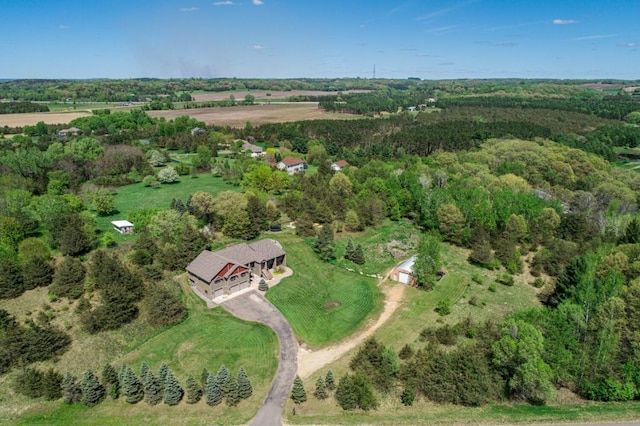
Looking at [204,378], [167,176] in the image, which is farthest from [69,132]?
[204,378]

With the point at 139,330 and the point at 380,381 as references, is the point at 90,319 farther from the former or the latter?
the point at 380,381

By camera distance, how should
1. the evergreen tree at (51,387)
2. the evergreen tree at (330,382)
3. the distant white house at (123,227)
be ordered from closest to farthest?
the evergreen tree at (51,387), the evergreen tree at (330,382), the distant white house at (123,227)

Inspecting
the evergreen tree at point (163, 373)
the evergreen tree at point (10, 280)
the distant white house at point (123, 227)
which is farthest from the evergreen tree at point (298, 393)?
the distant white house at point (123, 227)

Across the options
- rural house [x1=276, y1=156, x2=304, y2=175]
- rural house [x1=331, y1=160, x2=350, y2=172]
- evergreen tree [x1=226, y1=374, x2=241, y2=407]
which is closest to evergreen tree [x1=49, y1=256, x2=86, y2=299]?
evergreen tree [x1=226, y1=374, x2=241, y2=407]

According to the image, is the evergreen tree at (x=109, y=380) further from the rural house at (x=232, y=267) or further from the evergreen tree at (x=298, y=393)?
the rural house at (x=232, y=267)

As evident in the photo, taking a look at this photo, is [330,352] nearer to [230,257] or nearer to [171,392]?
[171,392]

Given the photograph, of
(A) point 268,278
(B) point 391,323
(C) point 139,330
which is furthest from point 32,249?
(B) point 391,323

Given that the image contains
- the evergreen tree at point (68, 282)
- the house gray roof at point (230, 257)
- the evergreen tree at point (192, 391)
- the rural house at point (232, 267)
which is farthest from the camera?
the house gray roof at point (230, 257)
